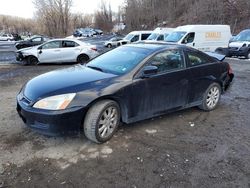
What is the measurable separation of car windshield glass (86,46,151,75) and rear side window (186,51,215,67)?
3.13ft

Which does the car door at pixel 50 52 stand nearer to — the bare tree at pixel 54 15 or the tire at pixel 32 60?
the tire at pixel 32 60

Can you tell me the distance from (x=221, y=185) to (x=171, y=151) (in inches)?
36.6

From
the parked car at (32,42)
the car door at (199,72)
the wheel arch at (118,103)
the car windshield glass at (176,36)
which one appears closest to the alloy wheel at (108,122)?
the wheel arch at (118,103)

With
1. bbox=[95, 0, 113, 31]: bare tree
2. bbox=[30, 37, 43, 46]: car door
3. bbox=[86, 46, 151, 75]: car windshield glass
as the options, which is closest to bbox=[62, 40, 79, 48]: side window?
bbox=[30, 37, 43, 46]: car door

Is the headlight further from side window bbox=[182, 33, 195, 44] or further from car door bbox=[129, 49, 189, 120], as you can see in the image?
side window bbox=[182, 33, 195, 44]

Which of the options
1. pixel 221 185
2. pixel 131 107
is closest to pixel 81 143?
pixel 131 107

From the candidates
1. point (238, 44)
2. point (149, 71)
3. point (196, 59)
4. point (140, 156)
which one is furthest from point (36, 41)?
point (140, 156)

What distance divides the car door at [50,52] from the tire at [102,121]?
391 inches

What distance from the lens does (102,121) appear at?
4074 mm

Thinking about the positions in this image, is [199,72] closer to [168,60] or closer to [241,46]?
[168,60]

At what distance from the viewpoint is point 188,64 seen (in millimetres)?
5168

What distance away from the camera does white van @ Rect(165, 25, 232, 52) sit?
54.8 ft

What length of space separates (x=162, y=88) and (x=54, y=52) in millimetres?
9797

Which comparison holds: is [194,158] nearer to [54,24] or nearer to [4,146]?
[4,146]
